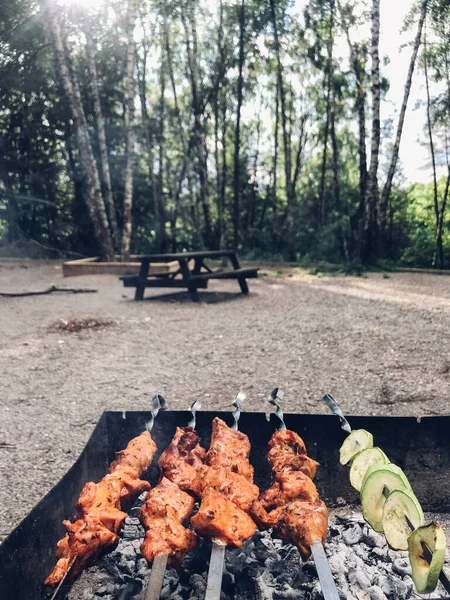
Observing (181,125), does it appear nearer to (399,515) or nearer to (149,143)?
(149,143)

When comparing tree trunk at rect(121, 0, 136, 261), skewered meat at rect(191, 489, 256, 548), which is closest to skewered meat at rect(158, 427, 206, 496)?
skewered meat at rect(191, 489, 256, 548)

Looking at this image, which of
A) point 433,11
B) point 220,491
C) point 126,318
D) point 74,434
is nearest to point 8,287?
point 126,318

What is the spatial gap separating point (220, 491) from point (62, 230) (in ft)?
73.3

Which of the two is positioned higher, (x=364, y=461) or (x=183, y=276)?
(x=183, y=276)

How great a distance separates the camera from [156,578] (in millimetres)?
1771

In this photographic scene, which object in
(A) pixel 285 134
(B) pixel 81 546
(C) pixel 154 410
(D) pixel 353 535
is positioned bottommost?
(D) pixel 353 535

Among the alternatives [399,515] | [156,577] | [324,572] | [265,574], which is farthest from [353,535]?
[156,577]

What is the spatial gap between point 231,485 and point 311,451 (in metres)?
0.71

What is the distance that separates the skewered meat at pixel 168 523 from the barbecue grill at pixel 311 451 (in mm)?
230

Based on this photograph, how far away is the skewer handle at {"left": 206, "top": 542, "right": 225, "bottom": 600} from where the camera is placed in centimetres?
162

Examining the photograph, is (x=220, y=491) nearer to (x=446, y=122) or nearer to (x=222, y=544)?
(x=222, y=544)

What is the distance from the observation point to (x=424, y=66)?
74.4 feet

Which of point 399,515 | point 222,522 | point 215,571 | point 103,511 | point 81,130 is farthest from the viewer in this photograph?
point 81,130

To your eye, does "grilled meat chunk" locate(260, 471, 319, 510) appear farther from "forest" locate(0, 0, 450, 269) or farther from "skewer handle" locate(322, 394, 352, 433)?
"forest" locate(0, 0, 450, 269)
